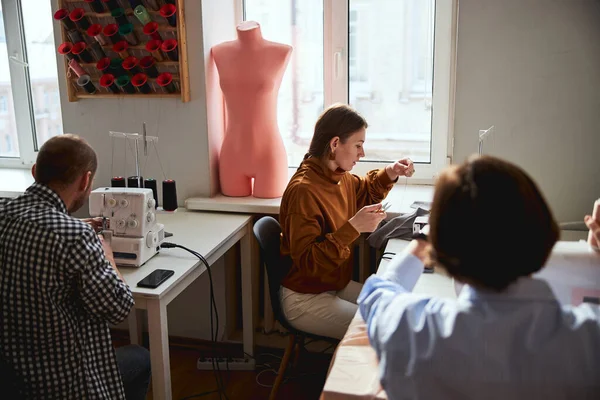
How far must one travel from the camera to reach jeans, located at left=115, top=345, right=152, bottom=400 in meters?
1.71

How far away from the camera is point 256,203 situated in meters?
2.47

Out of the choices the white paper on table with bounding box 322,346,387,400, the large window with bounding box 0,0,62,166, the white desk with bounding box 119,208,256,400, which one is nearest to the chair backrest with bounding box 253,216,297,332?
the white desk with bounding box 119,208,256,400

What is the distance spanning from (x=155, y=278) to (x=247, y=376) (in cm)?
94

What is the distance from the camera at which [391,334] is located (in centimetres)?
99

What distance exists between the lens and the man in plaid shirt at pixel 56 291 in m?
1.39

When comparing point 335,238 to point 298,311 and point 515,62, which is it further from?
point 515,62

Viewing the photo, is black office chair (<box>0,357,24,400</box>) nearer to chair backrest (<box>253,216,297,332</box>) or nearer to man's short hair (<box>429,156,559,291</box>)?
chair backrest (<box>253,216,297,332</box>)

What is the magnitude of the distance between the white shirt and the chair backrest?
3.39 feet

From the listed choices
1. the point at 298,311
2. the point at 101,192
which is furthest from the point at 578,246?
the point at 101,192

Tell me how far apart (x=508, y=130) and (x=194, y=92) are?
131 centimetres

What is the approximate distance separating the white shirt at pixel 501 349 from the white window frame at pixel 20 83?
2764mm

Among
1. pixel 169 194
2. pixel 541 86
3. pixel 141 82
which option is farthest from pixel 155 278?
→ pixel 541 86

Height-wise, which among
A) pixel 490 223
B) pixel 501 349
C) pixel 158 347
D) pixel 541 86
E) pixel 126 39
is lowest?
pixel 158 347

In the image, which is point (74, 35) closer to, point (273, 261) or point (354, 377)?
point (273, 261)
